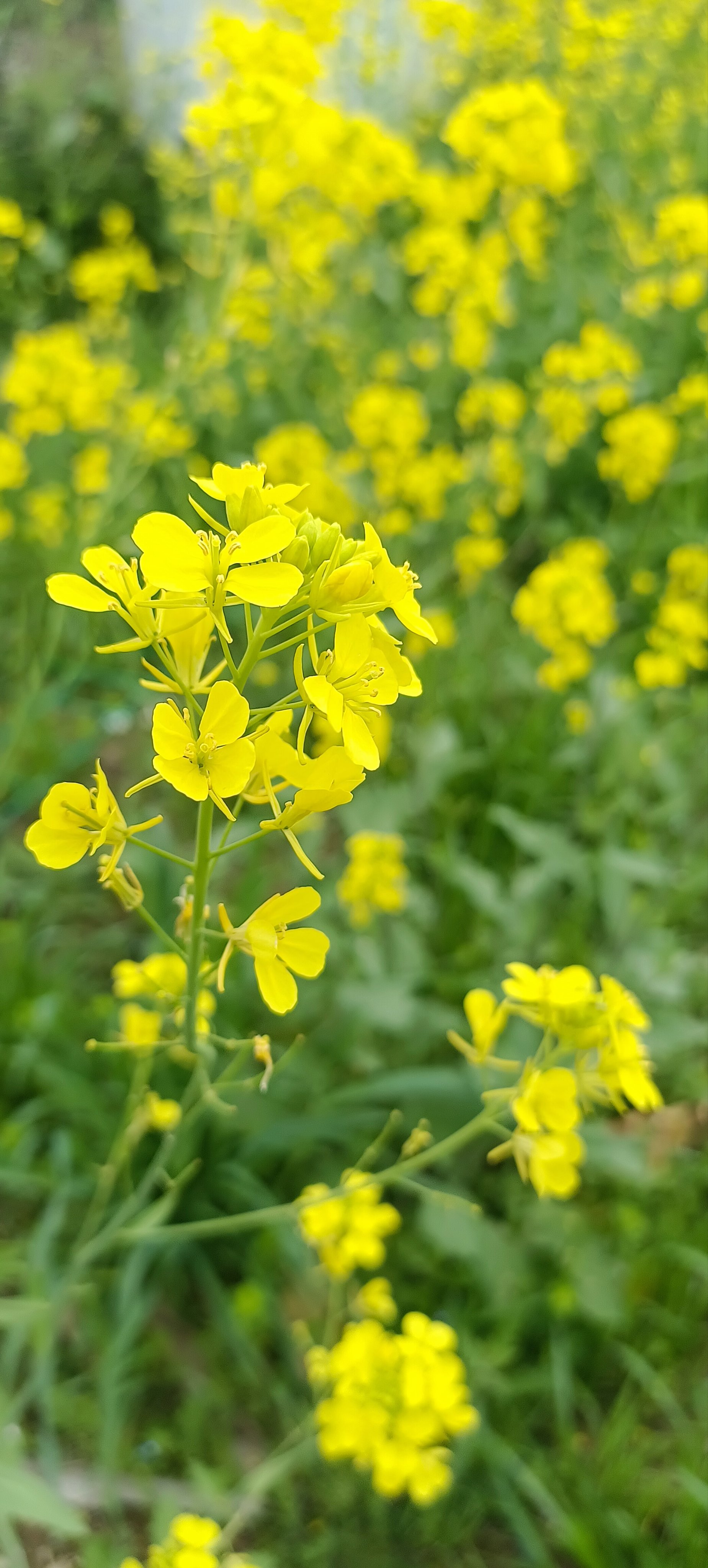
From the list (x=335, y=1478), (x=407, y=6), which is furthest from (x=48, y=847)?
(x=407, y=6)

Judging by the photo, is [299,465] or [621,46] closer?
[299,465]

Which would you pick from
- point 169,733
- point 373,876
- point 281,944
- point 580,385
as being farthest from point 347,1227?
point 580,385

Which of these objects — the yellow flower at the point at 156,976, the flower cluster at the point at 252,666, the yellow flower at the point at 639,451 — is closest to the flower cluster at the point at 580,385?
the yellow flower at the point at 639,451

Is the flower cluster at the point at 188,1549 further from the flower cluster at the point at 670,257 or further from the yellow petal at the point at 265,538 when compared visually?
the flower cluster at the point at 670,257

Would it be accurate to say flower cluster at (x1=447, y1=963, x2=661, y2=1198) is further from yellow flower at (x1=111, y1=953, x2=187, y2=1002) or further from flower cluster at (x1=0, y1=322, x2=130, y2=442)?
flower cluster at (x1=0, y1=322, x2=130, y2=442)

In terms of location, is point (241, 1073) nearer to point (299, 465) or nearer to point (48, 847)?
point (48, 847)
